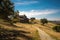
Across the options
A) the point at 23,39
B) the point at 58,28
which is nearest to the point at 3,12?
the point at 23,39

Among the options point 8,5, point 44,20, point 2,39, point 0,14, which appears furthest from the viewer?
point 44,20

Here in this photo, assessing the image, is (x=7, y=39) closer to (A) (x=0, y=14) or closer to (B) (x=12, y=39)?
(B) (x=12, y=39)

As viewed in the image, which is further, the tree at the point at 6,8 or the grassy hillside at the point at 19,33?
the tree at the point at 6,8

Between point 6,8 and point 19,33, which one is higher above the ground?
point 6,8

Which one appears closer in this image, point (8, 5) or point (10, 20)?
point (8, 5)

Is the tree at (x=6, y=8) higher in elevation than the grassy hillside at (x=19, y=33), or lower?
higher

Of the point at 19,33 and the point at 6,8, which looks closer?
the point at 19,33

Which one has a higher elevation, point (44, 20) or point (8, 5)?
point (8, 5)

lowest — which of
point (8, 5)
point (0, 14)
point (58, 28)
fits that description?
point (58, 28)

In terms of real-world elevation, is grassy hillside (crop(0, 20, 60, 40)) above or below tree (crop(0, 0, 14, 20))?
below

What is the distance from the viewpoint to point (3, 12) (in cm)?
4944

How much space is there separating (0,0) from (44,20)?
67452mm

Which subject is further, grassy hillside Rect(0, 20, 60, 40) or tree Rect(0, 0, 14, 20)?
tree Rect(0, 0, 14, 20)

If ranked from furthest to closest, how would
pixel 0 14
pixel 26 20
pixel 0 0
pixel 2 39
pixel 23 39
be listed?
1. pixel 26 20
2. pixel 0 14
3. pixel 0 0
4. pixel 23 39
5. pixel 2 39
